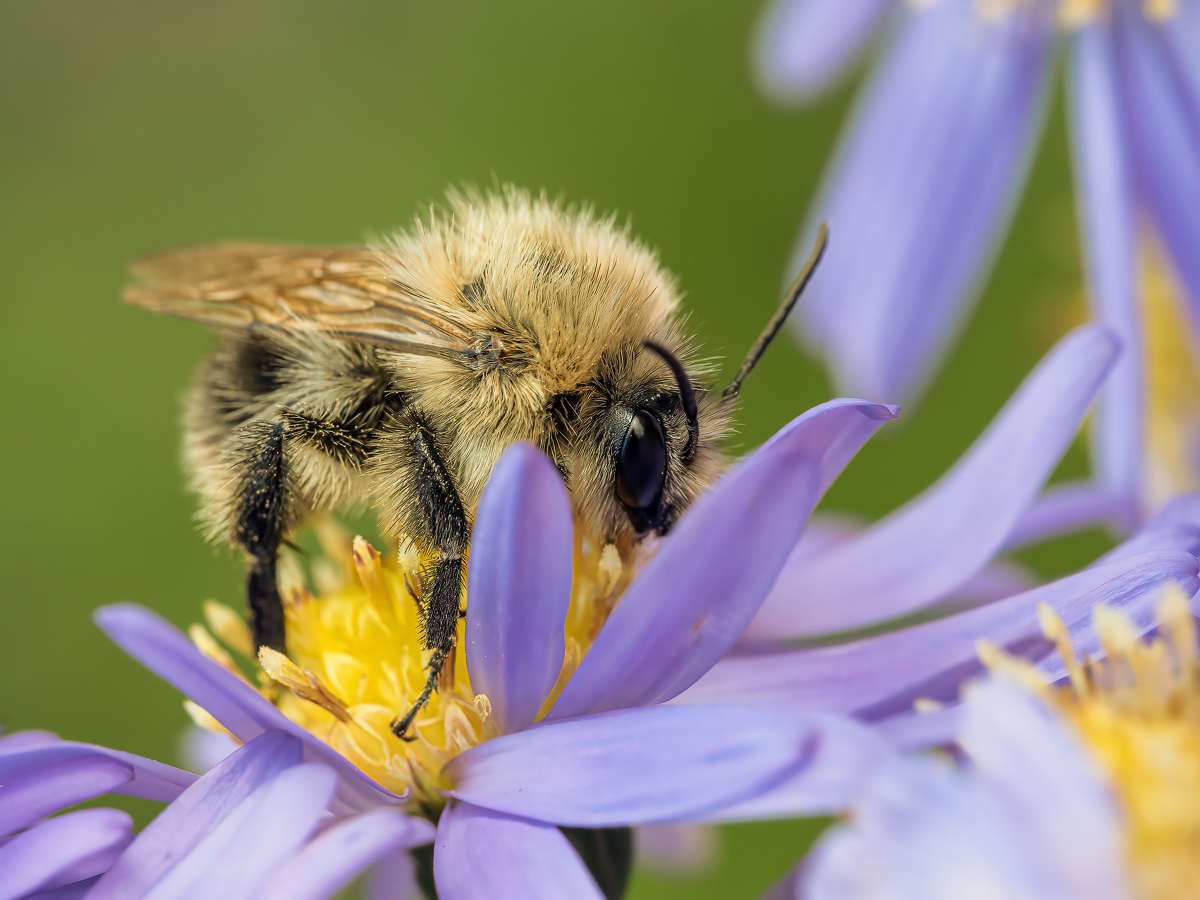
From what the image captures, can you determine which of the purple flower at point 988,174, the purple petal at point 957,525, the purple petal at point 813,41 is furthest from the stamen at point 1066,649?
the purple petal at point 813,41

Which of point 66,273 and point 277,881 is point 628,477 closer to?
point 277,881

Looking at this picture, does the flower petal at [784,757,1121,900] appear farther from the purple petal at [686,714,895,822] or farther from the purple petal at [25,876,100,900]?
the purple petal at [25,876,100,900]

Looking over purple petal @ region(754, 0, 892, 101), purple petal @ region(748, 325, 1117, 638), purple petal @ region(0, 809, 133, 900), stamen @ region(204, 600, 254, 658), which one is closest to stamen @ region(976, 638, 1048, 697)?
purple petal @ region(748, 325, 1117, 638)

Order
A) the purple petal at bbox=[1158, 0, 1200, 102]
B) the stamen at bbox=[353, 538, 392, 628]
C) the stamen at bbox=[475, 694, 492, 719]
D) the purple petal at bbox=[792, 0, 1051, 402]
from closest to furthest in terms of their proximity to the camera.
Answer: the stamen at bbox=[475, 694, 492, 719] < the stamen at bbox=[353, 538, 392, 628] < the purple petal at bbox=[1158, 0, 1200, 102] < the purple petal at bbox=[792, 0, 1051, 402]

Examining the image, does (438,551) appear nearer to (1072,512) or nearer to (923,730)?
(923,730)

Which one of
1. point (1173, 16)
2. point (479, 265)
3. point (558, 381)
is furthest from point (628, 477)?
point (1173, 16)

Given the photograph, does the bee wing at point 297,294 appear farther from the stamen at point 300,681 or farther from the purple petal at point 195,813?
the purple petal at point 195,813

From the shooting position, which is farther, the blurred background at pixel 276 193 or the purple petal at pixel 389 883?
the blurred background at pixel 276 193
